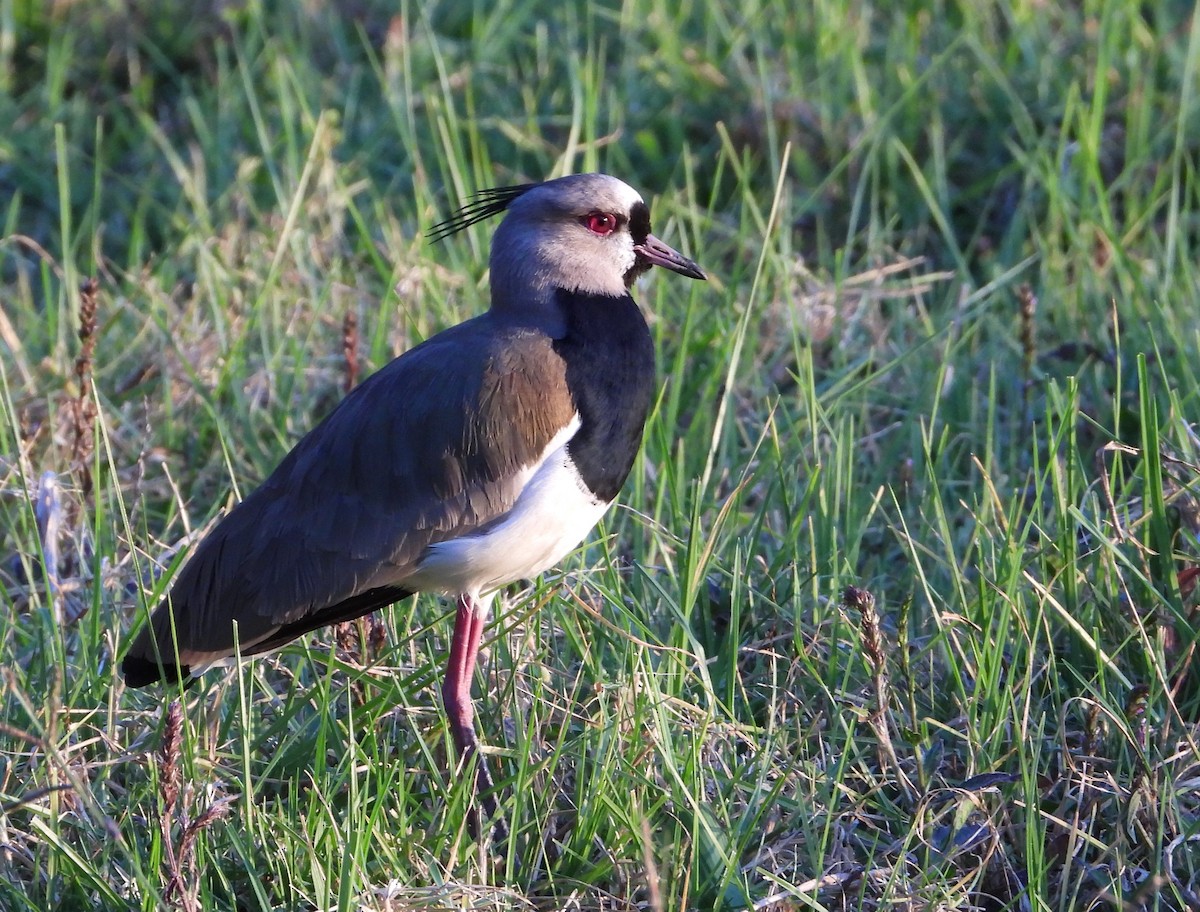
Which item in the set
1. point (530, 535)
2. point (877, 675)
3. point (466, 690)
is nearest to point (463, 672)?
point (466, 690)

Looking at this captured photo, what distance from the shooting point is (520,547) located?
10.3ft

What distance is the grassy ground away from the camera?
2.84 meters

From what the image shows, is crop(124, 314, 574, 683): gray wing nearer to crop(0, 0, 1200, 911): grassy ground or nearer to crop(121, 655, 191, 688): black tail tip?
crop(121, 655, 191, 688): black tail tip

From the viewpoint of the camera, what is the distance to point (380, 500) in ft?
10.7

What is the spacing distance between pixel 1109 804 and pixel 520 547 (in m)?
1.21

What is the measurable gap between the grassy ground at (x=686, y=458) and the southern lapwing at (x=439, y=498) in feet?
0.39

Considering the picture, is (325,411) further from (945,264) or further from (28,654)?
(945,264)

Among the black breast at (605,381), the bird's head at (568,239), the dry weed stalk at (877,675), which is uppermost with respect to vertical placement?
the bird's head at (568,239)

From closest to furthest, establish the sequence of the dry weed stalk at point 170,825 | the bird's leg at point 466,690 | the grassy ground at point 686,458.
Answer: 1. the dry weed stalk at point 170,825
2. the grassy ground at point 686,458
3. the bird's leg at point 466,690

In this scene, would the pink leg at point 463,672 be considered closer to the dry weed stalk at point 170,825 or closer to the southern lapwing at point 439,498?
the southern lapwing at point 439,498

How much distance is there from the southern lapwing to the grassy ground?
0.12m

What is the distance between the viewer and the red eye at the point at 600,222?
352cm

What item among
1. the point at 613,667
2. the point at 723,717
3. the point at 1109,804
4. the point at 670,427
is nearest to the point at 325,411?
the point at 670,427

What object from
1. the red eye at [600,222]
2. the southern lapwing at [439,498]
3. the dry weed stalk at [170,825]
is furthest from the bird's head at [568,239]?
the dry weed stalk at [170,825]
